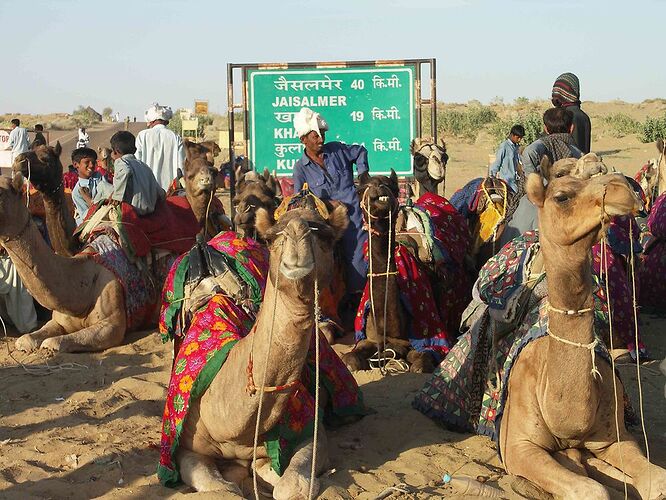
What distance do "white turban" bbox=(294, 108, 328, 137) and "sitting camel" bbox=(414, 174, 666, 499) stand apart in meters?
3.55

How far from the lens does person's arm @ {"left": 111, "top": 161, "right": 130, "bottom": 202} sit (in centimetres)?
924

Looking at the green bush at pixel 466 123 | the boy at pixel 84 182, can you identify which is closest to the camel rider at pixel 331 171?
the boy at pixel 84 182

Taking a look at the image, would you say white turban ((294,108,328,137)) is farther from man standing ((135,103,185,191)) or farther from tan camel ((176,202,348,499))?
tan camel ((176,202,348,499))

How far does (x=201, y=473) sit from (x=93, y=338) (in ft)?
12.1

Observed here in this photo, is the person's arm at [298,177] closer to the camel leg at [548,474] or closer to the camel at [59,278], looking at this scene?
the camel at [59,278]

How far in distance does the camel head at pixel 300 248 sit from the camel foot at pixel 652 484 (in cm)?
181

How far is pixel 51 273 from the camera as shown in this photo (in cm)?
834

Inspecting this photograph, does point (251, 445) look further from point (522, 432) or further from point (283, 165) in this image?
point (283, 165)

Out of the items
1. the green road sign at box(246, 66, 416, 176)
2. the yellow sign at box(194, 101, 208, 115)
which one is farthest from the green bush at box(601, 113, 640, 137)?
the green road sign at box(246, 66, 416, 176)

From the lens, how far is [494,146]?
3581 cm

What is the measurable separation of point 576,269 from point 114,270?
5.39m

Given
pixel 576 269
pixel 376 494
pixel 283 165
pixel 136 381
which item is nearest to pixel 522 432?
pixel 376 494

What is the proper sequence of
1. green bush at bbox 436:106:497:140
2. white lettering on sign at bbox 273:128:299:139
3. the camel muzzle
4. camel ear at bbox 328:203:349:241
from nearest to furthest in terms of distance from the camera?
the camel muzzle
camel ear at bbox 328:203:349:241
white lettering on sign at bbox 273:128:299:139
green bush at bbox 436:106:497:140

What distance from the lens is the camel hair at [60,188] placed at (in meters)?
8.52
